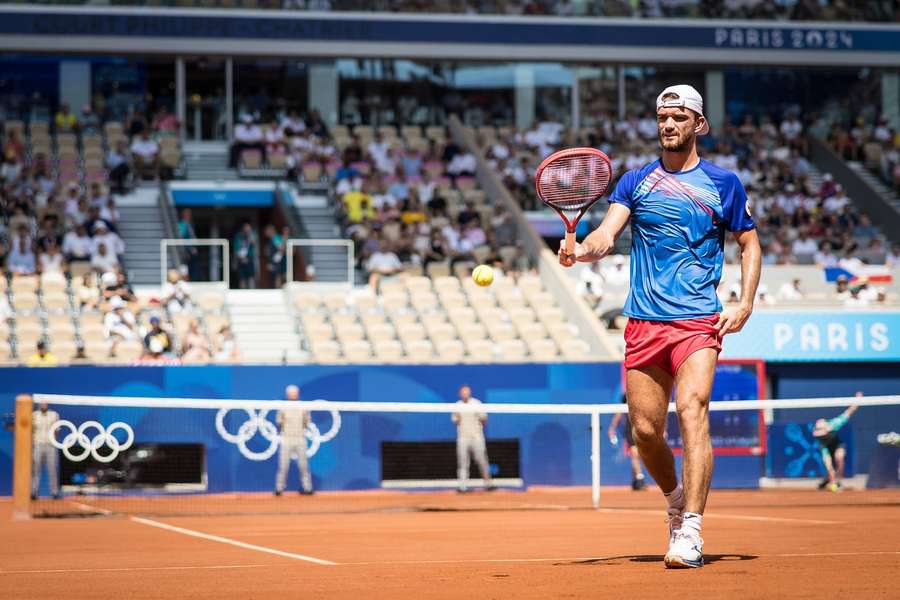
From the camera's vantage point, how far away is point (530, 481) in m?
20.4

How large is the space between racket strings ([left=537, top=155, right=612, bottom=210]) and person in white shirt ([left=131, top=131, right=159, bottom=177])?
23458mm

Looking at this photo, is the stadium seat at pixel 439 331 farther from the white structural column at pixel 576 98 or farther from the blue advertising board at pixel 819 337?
the white structural column at pixel 576 98

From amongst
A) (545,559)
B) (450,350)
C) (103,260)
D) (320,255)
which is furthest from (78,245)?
(545,559)

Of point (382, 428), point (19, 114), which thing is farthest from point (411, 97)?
point (382, 428)

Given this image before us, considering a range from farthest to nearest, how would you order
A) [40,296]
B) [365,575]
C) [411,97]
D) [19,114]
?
[411,97] → [19,114] → [40,296] → [365,575]

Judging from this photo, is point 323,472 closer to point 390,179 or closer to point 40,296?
point 40,296

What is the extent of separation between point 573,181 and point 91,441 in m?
11.9

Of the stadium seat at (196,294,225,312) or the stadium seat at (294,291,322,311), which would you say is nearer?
the stadium seat at (196,294,225,312)

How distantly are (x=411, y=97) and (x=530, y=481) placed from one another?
1655 centimetres

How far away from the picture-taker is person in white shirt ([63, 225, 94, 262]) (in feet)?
84.1

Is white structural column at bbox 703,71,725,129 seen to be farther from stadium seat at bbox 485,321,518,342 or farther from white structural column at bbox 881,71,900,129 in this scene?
stadium seat at bbox 485,321,518,342

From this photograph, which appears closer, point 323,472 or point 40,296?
point 323,472

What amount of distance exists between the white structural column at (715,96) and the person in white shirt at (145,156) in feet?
50.2

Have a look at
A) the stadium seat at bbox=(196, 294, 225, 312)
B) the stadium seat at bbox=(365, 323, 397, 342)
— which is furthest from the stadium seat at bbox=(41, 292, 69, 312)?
the stadium seat at bbox=(365, 323, 397, 342)
